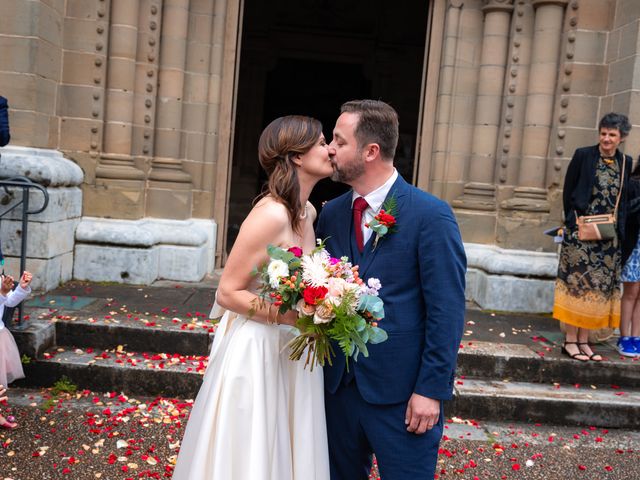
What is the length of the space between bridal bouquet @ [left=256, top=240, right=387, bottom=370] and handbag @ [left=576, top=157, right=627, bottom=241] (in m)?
3.39

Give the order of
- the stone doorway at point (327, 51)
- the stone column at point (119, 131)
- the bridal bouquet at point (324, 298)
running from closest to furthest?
1. the bridal bouquet at point (324, 298)
2. the stone column at point (119, 131)
3. the stone doorway at point (327, 51)

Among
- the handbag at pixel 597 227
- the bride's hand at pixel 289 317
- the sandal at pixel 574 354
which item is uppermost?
the handbag at pixel 597 227

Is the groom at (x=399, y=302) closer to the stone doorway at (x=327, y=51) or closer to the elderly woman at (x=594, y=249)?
the elderly woman at (x=594, y=249)

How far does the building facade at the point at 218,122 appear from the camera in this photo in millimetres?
6457

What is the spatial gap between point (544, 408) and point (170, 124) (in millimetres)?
4674

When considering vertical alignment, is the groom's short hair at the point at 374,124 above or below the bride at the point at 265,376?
above

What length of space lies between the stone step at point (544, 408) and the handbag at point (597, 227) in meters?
1.21

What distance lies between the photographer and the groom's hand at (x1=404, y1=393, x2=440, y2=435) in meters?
2.27

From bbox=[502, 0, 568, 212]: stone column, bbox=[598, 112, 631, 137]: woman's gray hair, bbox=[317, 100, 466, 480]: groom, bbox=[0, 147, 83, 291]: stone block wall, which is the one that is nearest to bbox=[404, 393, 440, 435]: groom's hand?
bbox=[317, 100, 466, 480]: groom

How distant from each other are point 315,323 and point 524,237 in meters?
5.25

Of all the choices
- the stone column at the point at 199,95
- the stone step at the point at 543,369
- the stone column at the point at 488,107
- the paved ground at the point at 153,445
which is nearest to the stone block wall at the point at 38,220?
the stone column at the point at 199,95

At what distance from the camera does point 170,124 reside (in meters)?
7.04

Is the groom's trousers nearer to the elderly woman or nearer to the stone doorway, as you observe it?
the elderly woman

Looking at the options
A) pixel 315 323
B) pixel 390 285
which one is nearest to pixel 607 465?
pixel 390 285
